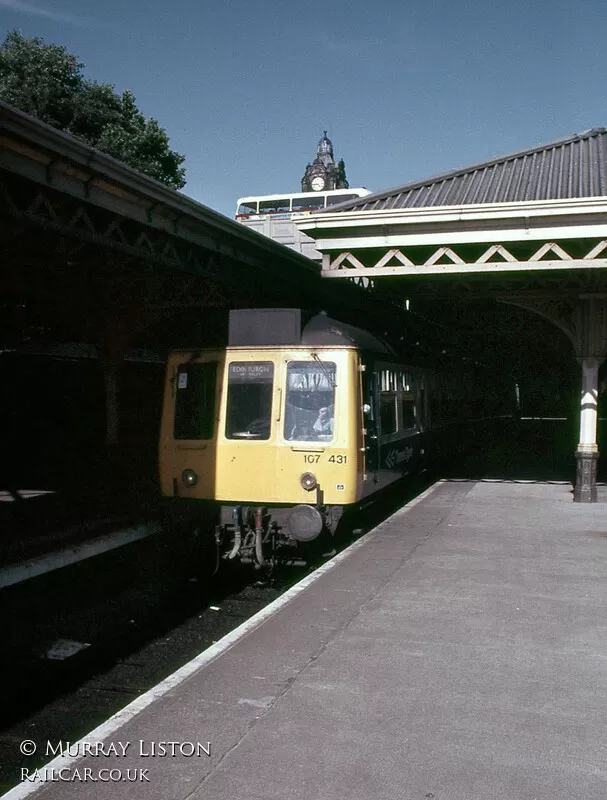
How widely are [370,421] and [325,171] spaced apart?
5466cm

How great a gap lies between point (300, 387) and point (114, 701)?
3699mm

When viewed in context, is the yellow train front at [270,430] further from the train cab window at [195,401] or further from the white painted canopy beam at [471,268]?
the white painted canopy beam at [471,268]

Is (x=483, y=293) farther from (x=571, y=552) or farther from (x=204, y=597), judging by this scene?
(x=204, y=597)

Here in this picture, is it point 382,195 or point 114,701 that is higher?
point 382,195

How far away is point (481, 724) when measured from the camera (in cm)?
411

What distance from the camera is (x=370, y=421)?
886cm

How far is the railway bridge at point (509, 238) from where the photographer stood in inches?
408

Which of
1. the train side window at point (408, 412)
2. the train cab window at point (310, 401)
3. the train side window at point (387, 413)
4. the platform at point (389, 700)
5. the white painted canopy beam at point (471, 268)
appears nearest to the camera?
the platform at point (389, 700)

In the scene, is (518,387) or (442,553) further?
(518,387)

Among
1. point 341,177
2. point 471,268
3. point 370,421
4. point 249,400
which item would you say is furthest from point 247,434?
point 341,177

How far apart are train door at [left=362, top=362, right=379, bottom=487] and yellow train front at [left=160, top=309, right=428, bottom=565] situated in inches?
1.9

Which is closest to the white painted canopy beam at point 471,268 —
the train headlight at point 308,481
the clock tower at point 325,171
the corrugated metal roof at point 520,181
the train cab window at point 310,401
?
the corrugated metal roof at point 520,181

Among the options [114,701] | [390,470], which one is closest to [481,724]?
[114,701]

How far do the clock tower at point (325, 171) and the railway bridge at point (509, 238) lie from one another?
136 ft
